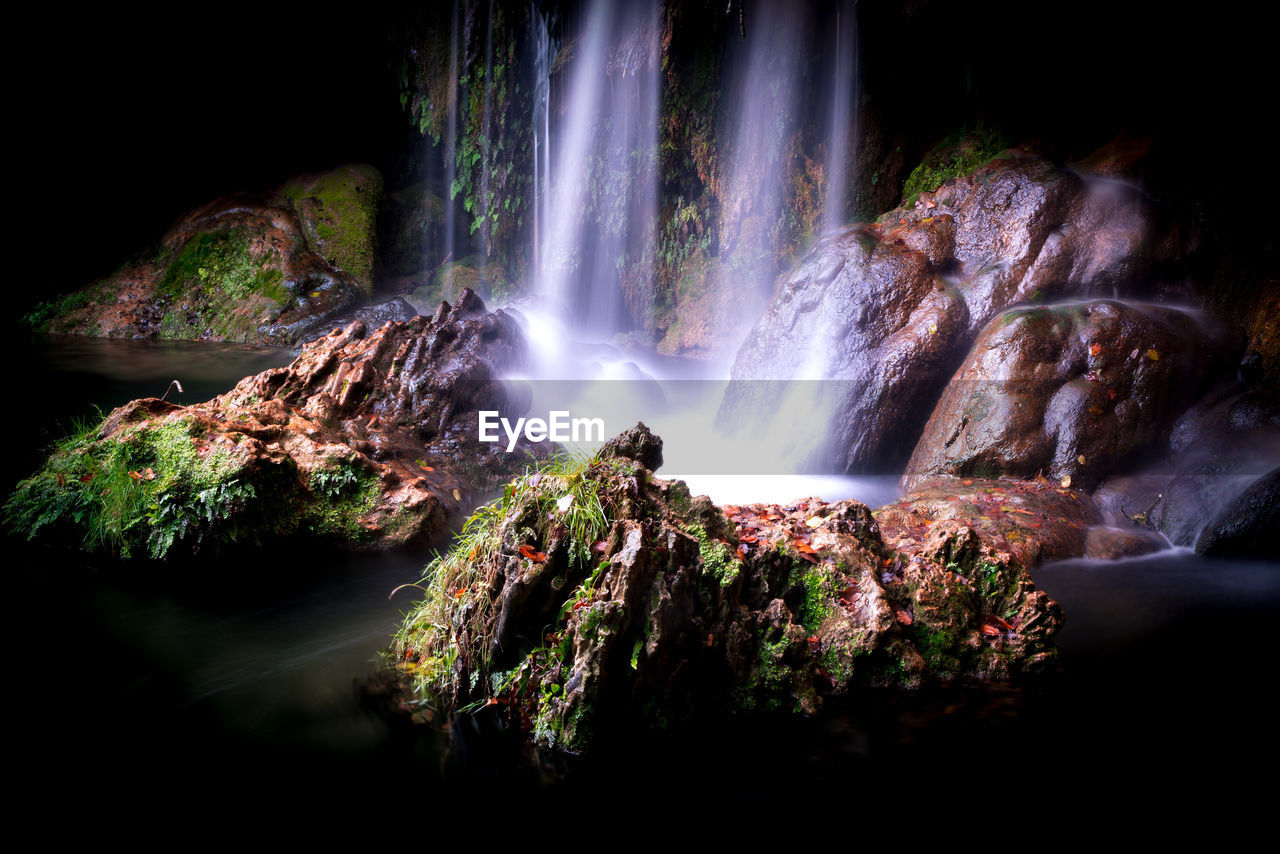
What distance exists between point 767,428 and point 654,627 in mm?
5749

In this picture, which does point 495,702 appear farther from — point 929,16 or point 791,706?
point 929,16

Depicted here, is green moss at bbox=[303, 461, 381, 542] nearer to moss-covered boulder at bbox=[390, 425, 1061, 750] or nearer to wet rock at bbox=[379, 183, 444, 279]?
moss-covered boulder at bbox=[390, 425, 1061, 750]

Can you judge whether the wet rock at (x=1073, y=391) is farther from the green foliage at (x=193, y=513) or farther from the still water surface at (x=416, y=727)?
the green foliage at (x=193, y=513)

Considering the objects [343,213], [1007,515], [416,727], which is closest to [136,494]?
[416,727]

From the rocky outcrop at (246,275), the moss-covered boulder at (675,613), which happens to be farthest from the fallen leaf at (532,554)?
the rocky outcrop at (246,275)

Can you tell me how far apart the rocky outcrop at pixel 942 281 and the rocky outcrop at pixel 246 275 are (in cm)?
1070

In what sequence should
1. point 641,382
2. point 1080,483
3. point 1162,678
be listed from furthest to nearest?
1. point 641,382
2. point 1080,483
3. point 1162,678

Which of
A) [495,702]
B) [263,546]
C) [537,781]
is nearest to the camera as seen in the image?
[537,781]

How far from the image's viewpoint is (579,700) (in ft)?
11.1

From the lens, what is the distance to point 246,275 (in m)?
15.7

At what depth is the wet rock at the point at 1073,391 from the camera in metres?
7.16

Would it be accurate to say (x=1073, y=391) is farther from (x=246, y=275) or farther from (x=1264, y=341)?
(x=246, y=275)

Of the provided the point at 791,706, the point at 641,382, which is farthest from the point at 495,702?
the point at 641,382

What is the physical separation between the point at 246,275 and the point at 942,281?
14100 mm
